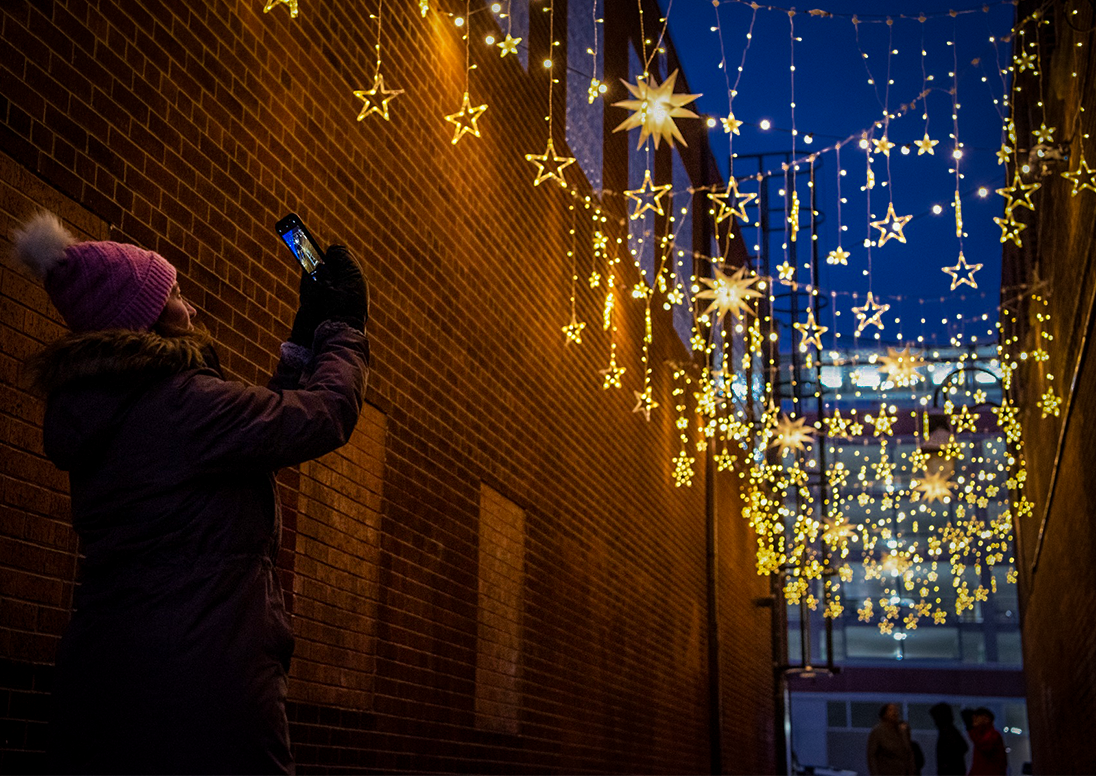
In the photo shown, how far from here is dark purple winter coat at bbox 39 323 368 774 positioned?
2.13 metres

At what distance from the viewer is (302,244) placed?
2.79 m

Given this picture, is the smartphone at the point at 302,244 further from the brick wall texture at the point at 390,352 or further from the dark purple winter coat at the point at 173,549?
the brick wall texture at the point at 390,352

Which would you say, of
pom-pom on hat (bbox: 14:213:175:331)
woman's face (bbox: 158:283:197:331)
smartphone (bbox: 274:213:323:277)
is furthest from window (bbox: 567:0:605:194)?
pom-pom on hat (bbox: 14:213:175:331)

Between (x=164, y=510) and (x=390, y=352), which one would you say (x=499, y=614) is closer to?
(x=390, y=352)

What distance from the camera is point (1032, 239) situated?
13.2 m

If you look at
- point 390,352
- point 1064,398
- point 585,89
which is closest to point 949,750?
point 1064,398

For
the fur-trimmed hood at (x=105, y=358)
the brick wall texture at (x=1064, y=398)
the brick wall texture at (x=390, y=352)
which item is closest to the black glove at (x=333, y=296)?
the fur-trimmed hood at (x=105, y=358)

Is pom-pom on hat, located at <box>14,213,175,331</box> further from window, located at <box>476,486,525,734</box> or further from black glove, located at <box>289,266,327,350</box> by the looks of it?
window, located at <box>476,486,525,734</box>

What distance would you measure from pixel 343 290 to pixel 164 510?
2.07 feet

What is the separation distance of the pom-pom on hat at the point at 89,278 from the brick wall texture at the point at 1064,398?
5.33 meters

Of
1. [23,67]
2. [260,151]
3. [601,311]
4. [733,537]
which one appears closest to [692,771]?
[733,537]

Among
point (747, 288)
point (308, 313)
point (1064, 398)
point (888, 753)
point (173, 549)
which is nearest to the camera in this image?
point (173, 549)

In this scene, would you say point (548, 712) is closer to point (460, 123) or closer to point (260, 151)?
point (460, 123)

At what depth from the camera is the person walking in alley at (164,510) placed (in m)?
2.14
